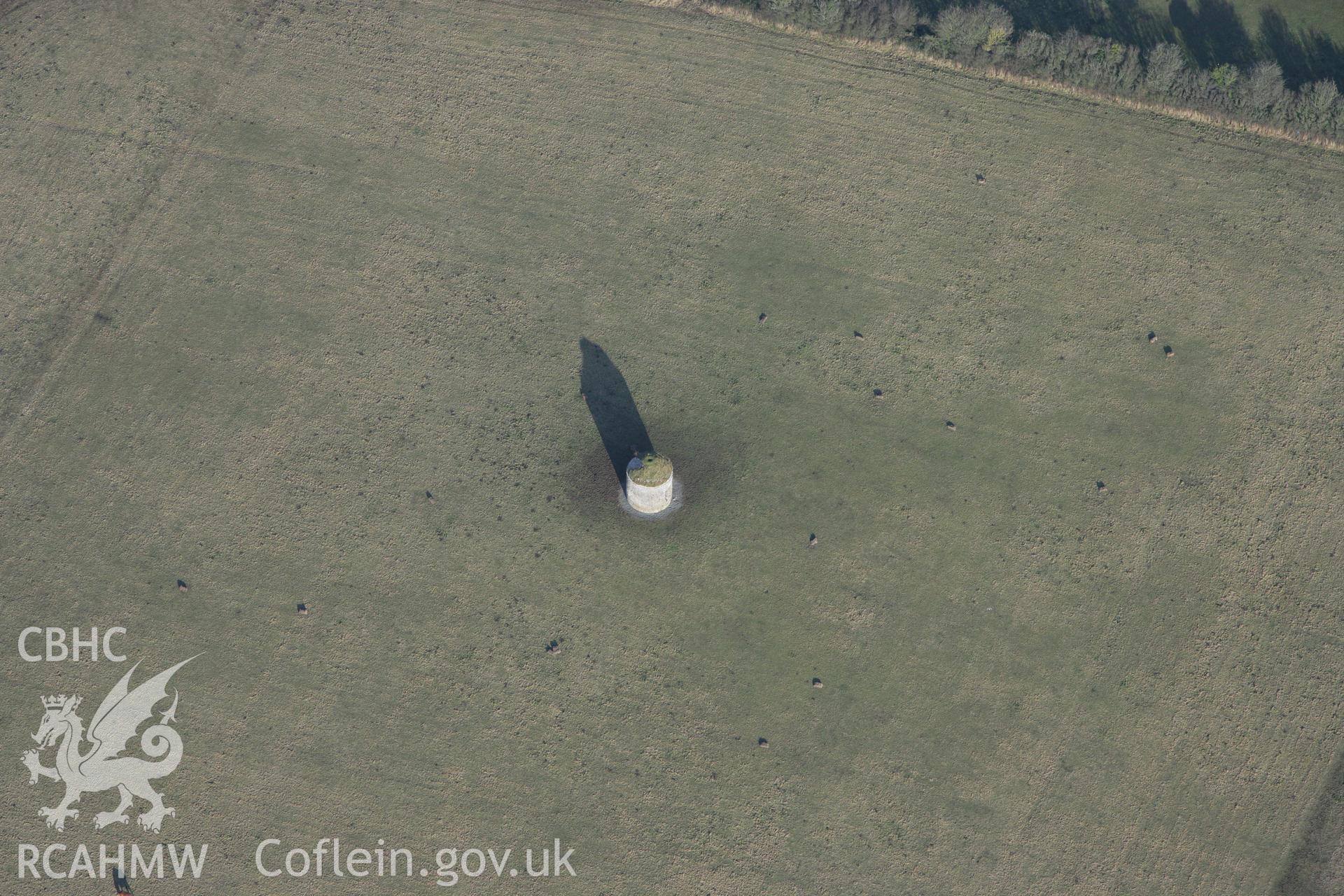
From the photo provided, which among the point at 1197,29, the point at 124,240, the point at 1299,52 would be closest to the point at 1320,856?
the point at 1299,52

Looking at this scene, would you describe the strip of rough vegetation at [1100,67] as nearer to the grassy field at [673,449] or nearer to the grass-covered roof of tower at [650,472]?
the grassy field at [673,449]

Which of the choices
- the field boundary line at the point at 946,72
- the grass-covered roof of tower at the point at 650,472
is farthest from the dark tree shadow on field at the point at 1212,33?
the grass-covered roof of tower at the point at 650,472

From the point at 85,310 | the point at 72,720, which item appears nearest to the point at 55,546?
the point at 72,720

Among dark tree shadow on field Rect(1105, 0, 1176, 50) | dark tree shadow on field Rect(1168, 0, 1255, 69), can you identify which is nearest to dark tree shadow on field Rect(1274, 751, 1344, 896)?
dark tree shadow on field Rect(1168, 0, 1255, 69)

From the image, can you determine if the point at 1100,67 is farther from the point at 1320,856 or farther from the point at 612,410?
the point at 1320,856

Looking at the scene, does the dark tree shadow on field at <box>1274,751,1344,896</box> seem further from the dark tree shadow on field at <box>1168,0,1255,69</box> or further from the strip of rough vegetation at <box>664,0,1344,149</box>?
the dark tree shadow on field at <box>1168,0,1255,69</box>

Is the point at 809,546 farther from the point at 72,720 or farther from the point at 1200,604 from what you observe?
the point at 72,720

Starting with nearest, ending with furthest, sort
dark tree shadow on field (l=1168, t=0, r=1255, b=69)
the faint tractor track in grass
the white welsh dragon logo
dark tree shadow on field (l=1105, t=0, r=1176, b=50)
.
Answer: the white welsh dragon logo
the faint tractor track in grass
dark tree shadow on field (l=1168, t=0, r=1255, b=69)
dark tree shadow on field (l=1105, t=0, r=1176, b=50)
